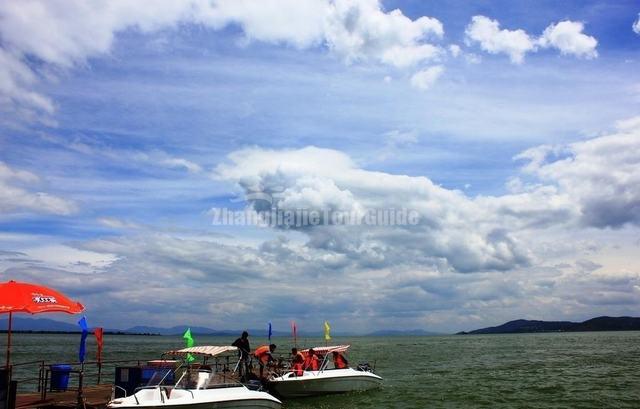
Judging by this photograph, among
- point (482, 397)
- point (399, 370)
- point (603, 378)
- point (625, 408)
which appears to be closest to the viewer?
point (625, 408)

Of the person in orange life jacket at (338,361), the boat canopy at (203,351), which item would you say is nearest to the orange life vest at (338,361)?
the person in orange life jacket at (338,361)

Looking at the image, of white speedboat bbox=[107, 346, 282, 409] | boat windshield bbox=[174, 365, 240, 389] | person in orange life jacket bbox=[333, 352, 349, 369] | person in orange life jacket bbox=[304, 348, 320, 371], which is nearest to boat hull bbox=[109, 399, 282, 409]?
white speedboat bbox=[107, 346, 282, 409]

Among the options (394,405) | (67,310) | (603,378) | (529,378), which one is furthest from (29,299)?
(603,378)

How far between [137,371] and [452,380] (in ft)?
83.7

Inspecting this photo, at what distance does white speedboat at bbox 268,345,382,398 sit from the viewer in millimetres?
26344

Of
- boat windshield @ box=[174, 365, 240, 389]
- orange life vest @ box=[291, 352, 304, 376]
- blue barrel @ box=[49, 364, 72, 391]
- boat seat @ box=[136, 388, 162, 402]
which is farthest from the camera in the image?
orange life vest @ box=[291, 352, 304, 376]

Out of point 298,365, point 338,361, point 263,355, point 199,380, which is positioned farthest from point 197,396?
point 338,361

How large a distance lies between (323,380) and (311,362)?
1.45m

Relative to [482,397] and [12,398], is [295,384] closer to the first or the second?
[482,397]

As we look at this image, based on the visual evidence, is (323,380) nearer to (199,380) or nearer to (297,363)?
(297,363)

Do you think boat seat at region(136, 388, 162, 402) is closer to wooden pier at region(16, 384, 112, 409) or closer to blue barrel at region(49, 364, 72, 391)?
wooden pier at region(16, 384, 112, 409)

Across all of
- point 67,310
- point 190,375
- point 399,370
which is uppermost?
point 67,310

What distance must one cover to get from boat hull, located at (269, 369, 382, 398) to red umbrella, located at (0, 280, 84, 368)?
1231 cm

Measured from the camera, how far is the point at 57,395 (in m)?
20.6
